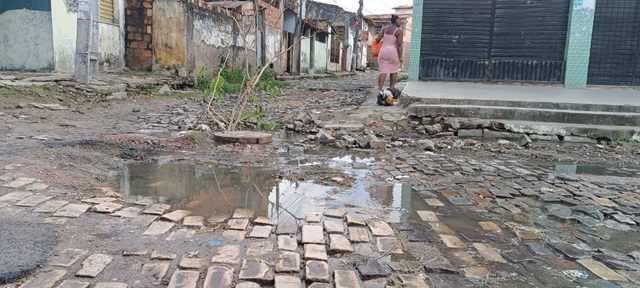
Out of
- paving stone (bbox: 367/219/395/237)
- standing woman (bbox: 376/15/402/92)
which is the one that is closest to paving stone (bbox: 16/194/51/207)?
paving stone (bbox: 367/219/395/237)

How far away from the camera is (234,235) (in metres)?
2.33

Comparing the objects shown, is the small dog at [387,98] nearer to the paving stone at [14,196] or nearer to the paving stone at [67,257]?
the paving stone at [14,196]

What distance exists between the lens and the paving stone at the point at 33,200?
252cm

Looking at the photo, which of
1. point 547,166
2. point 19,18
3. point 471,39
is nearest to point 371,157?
point 547,166

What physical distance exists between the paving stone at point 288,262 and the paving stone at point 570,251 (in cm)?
140

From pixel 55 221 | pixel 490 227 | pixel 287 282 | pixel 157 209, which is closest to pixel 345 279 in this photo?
pixel 287 282

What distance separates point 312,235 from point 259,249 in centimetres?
32

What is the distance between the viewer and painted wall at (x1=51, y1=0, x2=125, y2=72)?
8680mm

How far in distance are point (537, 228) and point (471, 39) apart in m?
8.41

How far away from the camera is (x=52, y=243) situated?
2.06 meters

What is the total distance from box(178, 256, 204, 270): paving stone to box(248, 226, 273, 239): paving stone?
36cm

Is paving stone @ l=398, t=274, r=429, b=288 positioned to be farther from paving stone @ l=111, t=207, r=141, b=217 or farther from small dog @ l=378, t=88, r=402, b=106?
small dog @ l=378, t=88, r=402, b=106

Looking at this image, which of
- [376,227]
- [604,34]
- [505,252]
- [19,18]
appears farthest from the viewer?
[604,34]

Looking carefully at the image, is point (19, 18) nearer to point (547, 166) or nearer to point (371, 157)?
point (371, 157)
